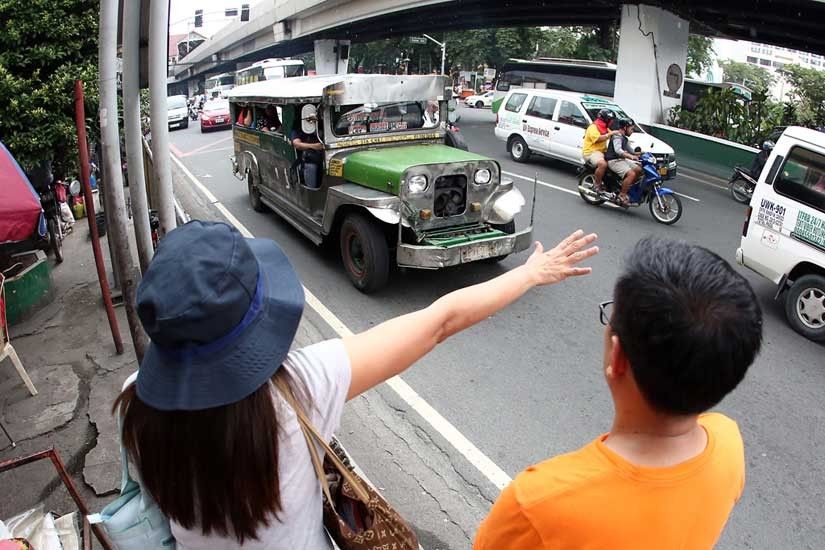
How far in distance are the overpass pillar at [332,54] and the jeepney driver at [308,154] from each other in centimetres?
2894

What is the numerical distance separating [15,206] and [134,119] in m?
1.08

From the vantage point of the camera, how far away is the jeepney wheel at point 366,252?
6012 millimetres

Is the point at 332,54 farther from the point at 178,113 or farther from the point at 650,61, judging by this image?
the point at 650,61

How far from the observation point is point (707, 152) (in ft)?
46.8

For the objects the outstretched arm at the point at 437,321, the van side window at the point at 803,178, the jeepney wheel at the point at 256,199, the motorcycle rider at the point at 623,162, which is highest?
the outstretched arm at the point at 437,321

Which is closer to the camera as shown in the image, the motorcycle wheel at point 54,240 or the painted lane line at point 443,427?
the painted lane line at point 443,427

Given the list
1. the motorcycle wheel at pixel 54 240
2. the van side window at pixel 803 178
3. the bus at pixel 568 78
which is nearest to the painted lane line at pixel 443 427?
the motorcycle wheel at pixel 54 240

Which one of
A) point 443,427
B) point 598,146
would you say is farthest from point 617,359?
point 598,146

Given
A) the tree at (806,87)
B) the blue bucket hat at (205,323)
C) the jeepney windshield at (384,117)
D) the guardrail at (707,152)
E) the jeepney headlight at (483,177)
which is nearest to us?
the blue bucket hat at (205,323)

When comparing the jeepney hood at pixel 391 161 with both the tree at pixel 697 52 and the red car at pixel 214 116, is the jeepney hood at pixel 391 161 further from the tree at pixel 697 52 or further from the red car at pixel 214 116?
the tree at pixel 697 52

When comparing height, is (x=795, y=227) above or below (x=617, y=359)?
below

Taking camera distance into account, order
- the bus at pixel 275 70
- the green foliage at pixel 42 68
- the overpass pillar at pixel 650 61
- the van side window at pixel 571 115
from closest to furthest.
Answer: the green foliage at pixel 42 68, the van side window at pixel 571 115, the overpass pillar at pixel 650 61, the bus at pixel 275 70

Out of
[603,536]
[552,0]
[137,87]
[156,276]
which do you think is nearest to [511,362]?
[137,87]

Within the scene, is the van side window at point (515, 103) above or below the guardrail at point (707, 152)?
above
